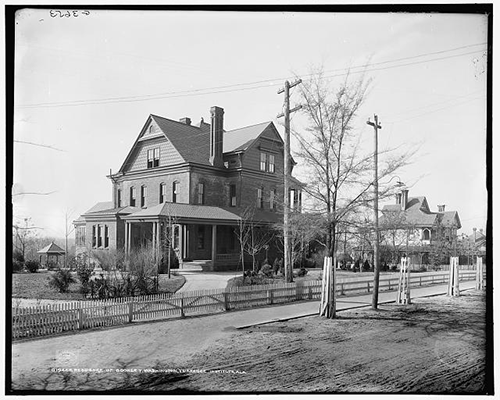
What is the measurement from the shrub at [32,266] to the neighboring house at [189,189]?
2.00ft

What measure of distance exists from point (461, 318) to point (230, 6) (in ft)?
19.8

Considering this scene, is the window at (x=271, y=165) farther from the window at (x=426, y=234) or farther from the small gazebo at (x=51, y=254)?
the small gazebo at (x=51, y=254)

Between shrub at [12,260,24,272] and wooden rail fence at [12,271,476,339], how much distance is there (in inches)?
21.8

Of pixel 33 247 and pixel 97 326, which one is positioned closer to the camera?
pixel 33 247

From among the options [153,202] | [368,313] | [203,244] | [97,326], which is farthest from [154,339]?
[368,313]

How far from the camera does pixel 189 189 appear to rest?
6.48 m

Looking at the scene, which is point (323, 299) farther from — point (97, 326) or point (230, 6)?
point (230, 6)

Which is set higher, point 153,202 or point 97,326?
point 153,202

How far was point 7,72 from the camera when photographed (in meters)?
5.97

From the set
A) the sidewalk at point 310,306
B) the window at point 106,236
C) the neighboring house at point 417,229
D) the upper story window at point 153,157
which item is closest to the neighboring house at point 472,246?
the neighboring house at point 417,229

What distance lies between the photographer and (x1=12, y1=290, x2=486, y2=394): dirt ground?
5.82 m

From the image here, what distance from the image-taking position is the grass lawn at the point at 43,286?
19.7 feet

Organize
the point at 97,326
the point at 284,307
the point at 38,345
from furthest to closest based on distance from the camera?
the point at 284,307 → the point at 97,326 → the point at 38,345

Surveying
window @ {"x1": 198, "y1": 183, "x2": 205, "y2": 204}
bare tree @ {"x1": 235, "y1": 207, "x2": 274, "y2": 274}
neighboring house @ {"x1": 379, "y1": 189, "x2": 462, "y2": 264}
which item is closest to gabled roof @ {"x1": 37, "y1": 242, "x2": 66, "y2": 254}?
window @ {"x1": 198, "y1": 183, "x2": 205, "y2": 204}
